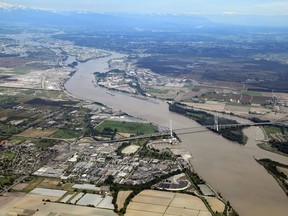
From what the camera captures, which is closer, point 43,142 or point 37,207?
point 37,207

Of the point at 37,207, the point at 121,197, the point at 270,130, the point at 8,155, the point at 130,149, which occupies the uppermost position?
the point at 270,130

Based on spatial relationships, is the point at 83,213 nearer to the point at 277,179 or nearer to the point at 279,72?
the point at 277,179

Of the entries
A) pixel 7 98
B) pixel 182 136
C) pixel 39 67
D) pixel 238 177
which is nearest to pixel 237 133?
pixel 182 136

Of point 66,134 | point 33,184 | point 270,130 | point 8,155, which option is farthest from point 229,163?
point 8,155

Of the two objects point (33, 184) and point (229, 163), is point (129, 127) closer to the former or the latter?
point (229, 163)

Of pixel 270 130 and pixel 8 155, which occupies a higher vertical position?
pixel 270 130

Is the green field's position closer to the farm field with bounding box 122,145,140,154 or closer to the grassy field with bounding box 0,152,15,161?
the farm field with bounding box 122,145,140,154
